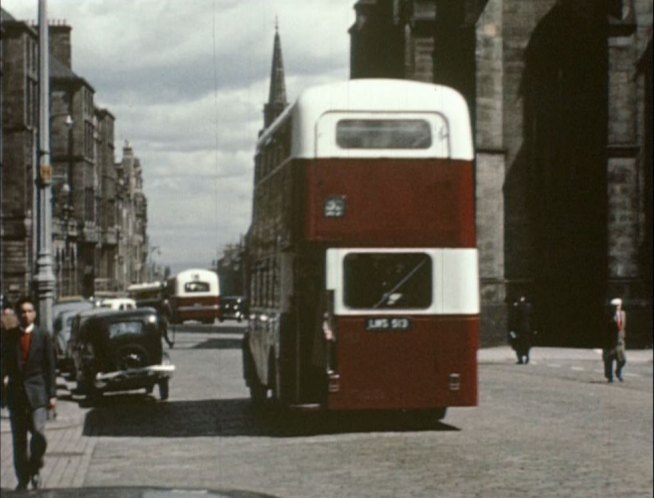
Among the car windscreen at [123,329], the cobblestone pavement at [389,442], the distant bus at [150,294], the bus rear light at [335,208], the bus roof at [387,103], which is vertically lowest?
the cobblestone pavement at [389,442]

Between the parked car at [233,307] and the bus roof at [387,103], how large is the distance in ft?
2.83

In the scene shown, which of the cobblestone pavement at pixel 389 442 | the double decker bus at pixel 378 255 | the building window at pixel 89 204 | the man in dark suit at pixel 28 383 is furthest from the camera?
the man in dark suit at pixel 28 383

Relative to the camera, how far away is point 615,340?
5.06m

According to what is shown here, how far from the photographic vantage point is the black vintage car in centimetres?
1191

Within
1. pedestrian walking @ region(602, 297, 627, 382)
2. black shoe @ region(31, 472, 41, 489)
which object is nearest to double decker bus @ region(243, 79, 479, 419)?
pedestrian walking @ region(602, 297, 627, 382)

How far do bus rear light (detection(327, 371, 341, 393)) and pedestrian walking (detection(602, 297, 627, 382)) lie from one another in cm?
104

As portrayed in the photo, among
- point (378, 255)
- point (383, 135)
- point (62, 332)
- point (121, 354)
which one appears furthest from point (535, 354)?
point (62, 332)

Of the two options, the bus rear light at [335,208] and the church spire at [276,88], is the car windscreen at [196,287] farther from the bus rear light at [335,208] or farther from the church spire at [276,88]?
the bus rear light at [335,208]

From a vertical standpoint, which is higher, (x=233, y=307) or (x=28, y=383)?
(x=233, y=307)

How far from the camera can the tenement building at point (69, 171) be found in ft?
15.5

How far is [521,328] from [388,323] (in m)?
0.72

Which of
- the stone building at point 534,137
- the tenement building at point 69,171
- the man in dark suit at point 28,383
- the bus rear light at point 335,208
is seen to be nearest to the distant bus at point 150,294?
the tenement building at point 69,171

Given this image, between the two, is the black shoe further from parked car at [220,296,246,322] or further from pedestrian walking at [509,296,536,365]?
pedestrian walking at [509,296,536,365]

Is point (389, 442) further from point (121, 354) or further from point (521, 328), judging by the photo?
point (521, 328)
